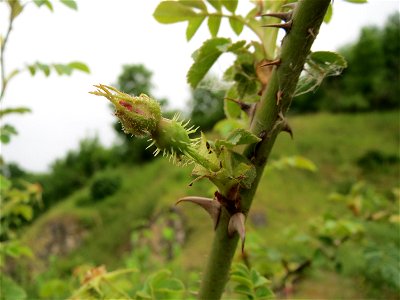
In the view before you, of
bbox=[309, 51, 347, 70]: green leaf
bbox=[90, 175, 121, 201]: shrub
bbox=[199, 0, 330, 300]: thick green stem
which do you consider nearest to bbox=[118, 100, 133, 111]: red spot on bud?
bbox=[199, 0, 330, 300]: thick green stem

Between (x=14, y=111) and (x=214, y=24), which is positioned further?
(x=14, y=111)

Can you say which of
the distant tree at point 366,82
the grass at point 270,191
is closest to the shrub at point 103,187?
the grass at point 270,191

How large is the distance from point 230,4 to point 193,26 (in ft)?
0.21

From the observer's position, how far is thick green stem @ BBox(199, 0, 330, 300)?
1.50 ft

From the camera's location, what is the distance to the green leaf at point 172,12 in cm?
64

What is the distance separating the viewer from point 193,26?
2.21ft

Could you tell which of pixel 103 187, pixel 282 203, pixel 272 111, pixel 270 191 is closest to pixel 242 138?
pixel 272 111

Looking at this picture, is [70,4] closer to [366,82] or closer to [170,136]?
[170,136]

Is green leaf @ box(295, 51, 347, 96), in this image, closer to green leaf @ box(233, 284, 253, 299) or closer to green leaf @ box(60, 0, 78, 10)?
green leaf @ box(233, 284, 253, 299)

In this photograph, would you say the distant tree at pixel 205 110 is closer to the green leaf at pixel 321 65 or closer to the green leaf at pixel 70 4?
the green leaf at pixel 70 4

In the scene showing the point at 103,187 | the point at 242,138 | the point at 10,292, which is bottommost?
the point at 103,187

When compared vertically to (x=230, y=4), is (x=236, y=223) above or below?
below

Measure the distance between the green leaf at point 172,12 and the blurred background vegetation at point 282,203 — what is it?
10 cm

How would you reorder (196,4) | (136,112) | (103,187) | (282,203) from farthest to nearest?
1. (103,187)
2. (282,203)
3. (196,4)
4. (136,112)
